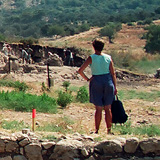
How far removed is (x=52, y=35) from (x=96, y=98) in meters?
61.8

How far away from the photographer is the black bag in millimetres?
6531

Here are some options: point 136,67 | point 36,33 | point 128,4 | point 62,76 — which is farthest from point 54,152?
point 128,4

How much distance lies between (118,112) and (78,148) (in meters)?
1.68

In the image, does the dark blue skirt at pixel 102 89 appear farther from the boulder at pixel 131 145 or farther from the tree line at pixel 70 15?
the tree line at pixel 70 15

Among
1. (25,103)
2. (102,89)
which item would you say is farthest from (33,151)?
(25,103)

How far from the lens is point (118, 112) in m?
6.56

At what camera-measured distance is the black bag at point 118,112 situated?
653cm

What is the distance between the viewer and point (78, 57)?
32.3m

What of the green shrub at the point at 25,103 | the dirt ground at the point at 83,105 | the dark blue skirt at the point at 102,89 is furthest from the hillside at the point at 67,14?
the dark blue skirt at the point at 102,89

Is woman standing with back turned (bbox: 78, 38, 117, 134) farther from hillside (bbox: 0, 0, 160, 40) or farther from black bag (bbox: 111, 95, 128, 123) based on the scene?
hillside (bbox: 0, 0, 160, 40)

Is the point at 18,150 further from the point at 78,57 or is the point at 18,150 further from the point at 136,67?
the point at 136,67

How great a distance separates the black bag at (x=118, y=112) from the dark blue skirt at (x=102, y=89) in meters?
0.17

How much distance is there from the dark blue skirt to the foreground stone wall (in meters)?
1.18

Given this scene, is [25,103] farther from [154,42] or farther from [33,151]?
[154,42]
